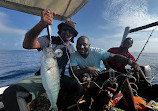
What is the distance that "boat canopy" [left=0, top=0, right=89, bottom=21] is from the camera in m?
3.02

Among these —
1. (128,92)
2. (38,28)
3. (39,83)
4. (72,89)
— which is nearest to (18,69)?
(39,83)

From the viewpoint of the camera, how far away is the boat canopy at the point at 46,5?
302 centimetres

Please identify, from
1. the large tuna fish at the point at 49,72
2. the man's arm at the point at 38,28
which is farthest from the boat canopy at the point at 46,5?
the large tuna fish at the point at 49,72

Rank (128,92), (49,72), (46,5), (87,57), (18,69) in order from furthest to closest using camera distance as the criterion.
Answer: (18,69), (46,5), (87,57), (128,92), (49,72)

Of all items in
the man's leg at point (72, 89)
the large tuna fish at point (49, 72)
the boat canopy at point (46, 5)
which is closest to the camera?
the large tuna fish at point (49, 72)

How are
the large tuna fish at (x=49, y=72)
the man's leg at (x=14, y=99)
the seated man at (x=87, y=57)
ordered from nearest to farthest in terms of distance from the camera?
the large tuna fish at (x=49, y=72)
the man's leg at (x=14, y=99)
the seated man at (x=87, y=57)

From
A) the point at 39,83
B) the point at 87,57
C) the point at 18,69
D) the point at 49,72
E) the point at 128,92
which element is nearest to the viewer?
the point at 49,72

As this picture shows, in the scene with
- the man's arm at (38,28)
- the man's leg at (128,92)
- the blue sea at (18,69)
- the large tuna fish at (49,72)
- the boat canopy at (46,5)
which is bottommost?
the blue sea at (18,69)

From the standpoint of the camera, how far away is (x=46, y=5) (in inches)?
138

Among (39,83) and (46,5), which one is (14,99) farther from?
(46,5)

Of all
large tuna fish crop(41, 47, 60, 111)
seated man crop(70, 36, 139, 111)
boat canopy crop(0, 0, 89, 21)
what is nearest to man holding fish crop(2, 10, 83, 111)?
large tuna fish crop(41, 47, 60, 111)

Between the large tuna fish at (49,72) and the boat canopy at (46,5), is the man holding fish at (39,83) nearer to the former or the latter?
the large tuna fish at (49,72)

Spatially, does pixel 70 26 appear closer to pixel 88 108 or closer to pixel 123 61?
pixel 123 61

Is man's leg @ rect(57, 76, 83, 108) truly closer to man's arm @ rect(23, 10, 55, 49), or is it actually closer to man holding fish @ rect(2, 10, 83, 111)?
man holding fish @ rect(2, 10, 83, 111)
